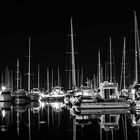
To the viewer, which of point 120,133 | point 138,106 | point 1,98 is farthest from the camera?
point 1,98

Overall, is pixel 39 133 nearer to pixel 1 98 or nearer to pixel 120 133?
pixel 120 133

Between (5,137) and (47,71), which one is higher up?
(47,71)

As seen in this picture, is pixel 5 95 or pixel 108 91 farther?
pixel 5 95

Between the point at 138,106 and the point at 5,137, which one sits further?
the point at 138,106

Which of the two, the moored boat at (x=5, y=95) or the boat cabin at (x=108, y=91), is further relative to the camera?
the moored boat at (x=5, y=95)

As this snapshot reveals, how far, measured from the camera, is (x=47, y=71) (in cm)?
11850

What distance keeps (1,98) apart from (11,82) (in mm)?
31893

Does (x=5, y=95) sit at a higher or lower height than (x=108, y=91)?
lower

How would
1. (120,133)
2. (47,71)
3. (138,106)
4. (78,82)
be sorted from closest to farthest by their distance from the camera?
(120,133)
(138,106)
(78,82)
(47,71)

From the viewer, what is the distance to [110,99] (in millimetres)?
44844

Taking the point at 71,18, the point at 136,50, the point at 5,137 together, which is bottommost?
the point at 5,137

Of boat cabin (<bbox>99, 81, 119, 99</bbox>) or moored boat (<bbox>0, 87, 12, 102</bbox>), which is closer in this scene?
boat cabin (<bbox>99, 81, 119, 99</bbox>)

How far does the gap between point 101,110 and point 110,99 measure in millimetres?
1828

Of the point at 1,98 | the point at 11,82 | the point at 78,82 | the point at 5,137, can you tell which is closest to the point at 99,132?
the point at 5,137
